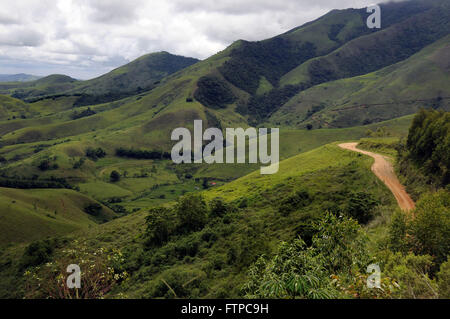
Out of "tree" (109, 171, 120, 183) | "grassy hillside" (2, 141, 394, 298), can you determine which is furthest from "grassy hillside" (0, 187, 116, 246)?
"tree" (109, 171, 120, 183)

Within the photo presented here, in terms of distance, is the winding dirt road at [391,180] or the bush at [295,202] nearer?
the winding dirt road at [391,180]

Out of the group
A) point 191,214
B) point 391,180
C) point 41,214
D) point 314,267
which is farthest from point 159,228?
point 41,214

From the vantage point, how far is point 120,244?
53.9m

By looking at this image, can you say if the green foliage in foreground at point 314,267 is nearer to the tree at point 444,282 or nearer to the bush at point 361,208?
the tree at point 444,282

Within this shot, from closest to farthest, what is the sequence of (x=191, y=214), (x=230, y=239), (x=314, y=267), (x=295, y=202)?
(x=314, y=267) < (x=230, y=239) < (x=295, y=202) < (x=191, y=214)

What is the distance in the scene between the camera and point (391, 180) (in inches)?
1908

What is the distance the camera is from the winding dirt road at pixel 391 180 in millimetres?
38744

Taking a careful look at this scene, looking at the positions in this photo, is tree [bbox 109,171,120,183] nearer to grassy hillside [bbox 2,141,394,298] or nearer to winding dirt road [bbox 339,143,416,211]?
grassy hillside [bbox 2,141,394,298]

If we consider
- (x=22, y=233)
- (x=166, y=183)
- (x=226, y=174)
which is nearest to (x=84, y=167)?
(x=166, y=183)

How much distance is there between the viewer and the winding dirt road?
38.7m

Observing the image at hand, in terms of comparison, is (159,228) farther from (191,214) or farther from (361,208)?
(361,208)

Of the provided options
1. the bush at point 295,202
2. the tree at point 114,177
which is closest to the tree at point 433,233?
the bush at point 295,202

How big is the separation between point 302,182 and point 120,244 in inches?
1418
